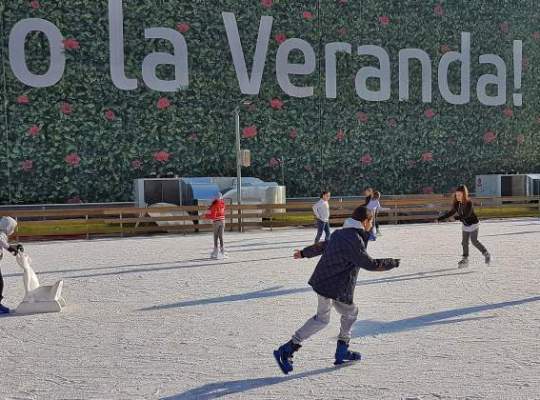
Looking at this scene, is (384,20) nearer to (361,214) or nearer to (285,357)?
(361,214)

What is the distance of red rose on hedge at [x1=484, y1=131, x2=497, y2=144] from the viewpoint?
88.7 ft

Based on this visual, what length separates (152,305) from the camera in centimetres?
683

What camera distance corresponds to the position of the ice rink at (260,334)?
3973 mm

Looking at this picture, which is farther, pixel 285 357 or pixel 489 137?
pixel 489 137

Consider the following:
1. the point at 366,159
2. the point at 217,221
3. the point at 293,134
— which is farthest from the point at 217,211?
the point at 366,159

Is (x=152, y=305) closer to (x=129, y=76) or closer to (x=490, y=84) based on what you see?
(x=129, y=76)

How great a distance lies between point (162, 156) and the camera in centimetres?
2170

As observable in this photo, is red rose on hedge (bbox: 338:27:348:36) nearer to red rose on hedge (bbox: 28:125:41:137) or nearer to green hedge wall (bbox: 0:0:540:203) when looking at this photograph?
green hedge wall (bbox: 0:0:540:203)

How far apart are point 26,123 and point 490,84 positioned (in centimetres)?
2188

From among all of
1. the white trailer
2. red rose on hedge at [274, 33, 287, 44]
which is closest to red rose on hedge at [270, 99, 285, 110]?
red rose on hedge at [274, 33, 287, 44]

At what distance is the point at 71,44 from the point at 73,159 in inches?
174

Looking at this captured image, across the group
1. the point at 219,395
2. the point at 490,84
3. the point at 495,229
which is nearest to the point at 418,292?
the point at 219,395

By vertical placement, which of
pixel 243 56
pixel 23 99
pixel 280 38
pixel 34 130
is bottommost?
pixel 34 130

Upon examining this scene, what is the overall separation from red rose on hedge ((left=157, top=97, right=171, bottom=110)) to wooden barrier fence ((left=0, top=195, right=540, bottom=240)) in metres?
4.70
